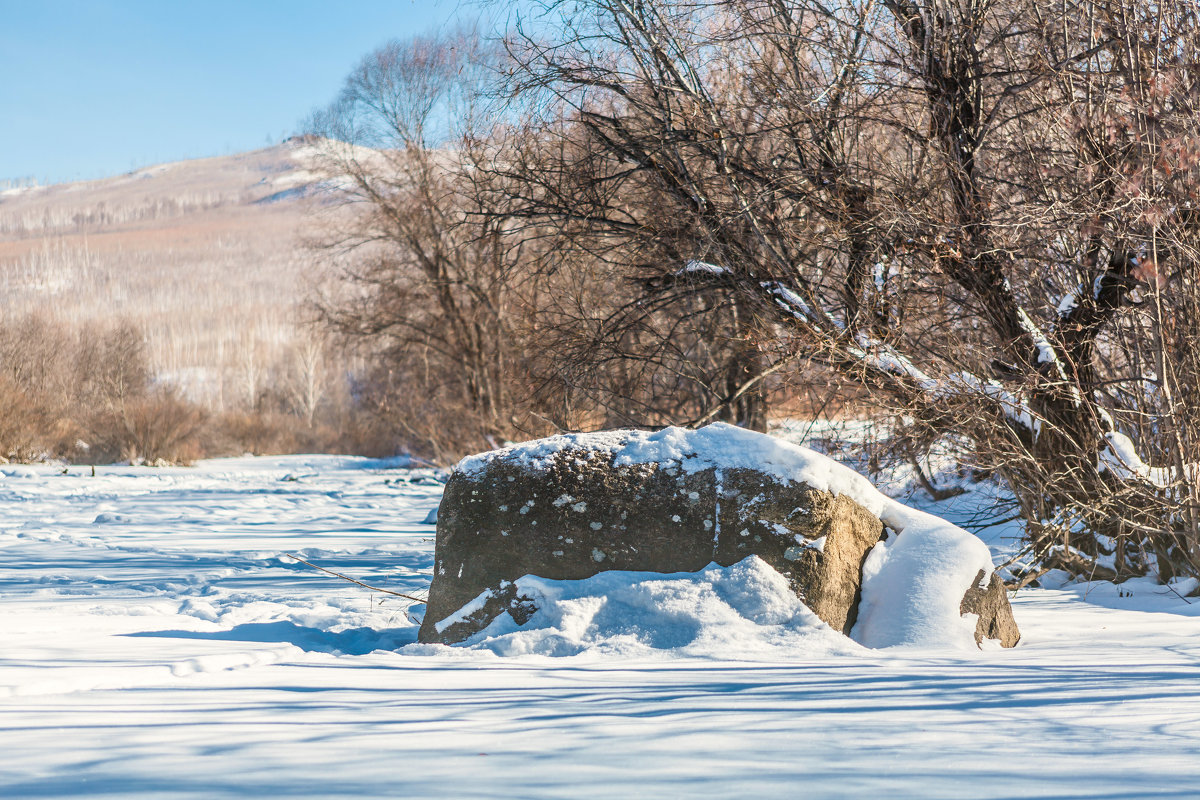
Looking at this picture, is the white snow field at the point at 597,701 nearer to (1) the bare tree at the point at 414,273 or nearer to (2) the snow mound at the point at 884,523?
(2) the snow mound at the point at 884,523

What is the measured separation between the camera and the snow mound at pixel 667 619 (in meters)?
4.02

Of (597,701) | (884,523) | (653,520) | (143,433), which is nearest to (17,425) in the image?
(143,433)

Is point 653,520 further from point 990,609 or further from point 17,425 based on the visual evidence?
point 17,425

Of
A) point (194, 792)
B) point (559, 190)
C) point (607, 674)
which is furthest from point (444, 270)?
point (194, 792)

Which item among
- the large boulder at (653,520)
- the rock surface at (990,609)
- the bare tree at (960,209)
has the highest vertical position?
the bare tree at (960,209)

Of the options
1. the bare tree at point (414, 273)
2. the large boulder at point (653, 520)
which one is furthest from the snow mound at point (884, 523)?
the bare tree at point (414, 273)

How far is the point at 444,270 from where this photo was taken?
21.4m

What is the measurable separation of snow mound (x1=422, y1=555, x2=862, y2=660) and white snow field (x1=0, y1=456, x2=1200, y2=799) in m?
0.01

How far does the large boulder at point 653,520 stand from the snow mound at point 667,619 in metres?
0.08

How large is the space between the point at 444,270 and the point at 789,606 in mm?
18167

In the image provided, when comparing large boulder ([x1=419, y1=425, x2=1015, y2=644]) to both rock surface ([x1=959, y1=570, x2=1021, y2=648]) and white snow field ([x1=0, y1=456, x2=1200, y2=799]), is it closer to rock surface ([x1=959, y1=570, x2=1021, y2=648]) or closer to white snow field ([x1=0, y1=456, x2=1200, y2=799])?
rock surface ([x1=959, y1=570, x2=1021, y2=648])

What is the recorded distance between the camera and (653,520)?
451cm

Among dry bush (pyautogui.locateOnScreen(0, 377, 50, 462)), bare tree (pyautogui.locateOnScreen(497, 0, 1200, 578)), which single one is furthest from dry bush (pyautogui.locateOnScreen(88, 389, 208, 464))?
bare tree (pyautogui.locateOnScreen(497, 0, 1200, 578))

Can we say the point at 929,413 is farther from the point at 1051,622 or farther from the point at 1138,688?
the point at 1138,688
